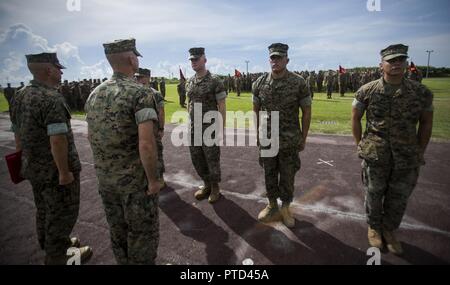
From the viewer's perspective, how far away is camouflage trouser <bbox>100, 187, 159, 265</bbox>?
2613 mm

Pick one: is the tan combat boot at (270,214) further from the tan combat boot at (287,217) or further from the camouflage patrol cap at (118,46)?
the camouflage patrol cap at (118,46)

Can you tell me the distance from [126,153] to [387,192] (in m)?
3.03

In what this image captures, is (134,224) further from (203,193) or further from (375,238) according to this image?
(375,238)

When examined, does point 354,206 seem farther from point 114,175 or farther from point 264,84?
point 114,175

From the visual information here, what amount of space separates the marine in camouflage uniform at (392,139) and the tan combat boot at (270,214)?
125 centimetres

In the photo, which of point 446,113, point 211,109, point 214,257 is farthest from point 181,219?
point 446,113

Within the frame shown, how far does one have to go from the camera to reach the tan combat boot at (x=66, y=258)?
3.18 meters

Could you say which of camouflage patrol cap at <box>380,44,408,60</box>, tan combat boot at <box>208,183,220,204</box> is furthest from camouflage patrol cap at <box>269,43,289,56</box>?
tan combat boot at <box>208,183,220,204</box>

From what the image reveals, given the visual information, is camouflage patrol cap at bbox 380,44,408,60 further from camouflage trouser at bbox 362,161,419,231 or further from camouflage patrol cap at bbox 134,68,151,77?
camouflage patrol cap at bbox 134,68,151,77

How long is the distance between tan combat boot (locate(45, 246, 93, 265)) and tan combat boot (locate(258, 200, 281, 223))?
91.2 inches

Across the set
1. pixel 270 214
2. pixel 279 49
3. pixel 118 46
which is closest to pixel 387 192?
pixel 270 214

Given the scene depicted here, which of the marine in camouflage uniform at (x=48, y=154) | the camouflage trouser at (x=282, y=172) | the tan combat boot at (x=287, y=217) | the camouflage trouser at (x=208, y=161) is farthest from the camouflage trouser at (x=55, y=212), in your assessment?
the tan combat boot at (x=287, y=217)

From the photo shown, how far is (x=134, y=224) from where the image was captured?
8.58 feet

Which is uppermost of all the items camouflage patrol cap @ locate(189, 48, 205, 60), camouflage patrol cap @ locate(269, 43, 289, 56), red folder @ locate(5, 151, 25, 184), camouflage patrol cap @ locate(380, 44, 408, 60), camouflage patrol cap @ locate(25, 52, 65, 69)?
camouflage patrol cap @ locate(189, 48, 205, 60)
